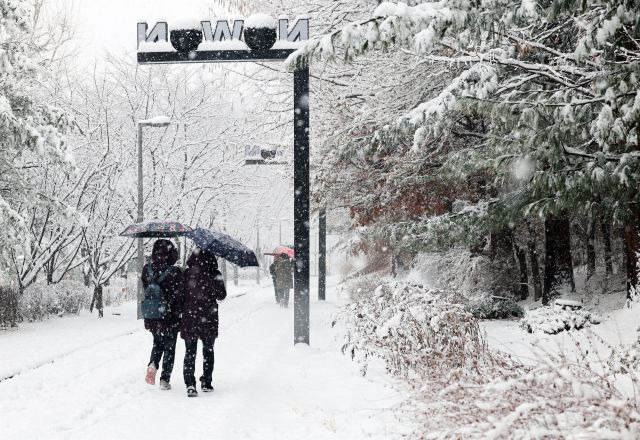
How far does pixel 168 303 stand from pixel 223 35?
5.97 metres

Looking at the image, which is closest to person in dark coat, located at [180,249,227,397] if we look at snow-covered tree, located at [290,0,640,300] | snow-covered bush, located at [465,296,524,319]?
snow-covered tree, located at [290,0,640,300]

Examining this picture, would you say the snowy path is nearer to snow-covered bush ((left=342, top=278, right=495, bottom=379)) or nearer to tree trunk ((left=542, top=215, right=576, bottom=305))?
snow-covered bush ((left=342, top=278, right=495, bottom=379))

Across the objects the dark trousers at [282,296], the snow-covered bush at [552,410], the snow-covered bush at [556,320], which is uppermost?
the snow-covered bush at [552,410]

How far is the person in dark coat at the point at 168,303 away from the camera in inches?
309

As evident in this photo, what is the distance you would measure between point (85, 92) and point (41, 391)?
60.8 ft

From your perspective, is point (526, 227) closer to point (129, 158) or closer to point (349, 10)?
point (349, 10)

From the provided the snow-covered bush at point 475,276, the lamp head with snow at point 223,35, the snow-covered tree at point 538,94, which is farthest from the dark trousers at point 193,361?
the snow-covered bush at point 475,276

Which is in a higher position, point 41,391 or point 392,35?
point 392,35

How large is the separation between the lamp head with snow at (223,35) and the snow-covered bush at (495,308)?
23.2 feet

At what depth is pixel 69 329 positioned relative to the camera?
1614cm

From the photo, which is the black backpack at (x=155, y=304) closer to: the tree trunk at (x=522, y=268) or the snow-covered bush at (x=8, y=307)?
the snow-covered bush at (x=8, y=307)

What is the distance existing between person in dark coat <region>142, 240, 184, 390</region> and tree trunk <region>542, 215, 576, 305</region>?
9533 mm

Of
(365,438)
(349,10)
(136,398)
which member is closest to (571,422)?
(365,438)

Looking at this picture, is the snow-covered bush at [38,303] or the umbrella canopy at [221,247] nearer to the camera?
the umbrella canopy at [221,247]
